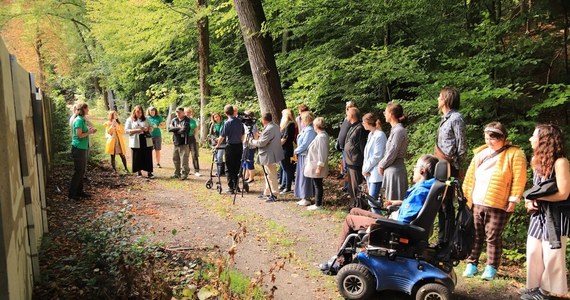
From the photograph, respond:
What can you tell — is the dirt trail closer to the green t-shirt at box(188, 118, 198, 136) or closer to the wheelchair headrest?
the wheelchair headrest

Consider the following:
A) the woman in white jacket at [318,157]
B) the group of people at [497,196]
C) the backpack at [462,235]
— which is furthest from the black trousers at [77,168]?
the backpack at [462,235]

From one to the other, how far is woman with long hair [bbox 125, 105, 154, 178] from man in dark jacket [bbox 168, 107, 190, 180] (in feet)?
1.99

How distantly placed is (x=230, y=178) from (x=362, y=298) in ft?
17.7

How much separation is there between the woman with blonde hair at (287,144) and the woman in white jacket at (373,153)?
2497mm

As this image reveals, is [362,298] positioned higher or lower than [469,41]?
lower

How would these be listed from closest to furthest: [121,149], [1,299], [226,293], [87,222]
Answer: [1,299] → [226,293] → [87,222] → [121,149]

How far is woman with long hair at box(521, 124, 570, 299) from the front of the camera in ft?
14.1

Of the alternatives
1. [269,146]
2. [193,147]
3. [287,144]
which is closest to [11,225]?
[269,146]

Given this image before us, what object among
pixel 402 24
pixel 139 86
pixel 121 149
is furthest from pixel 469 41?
→ pixel 139 86

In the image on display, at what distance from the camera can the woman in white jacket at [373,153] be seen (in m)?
6.79

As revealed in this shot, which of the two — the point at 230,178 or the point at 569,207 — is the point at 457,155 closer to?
the point at 569,207

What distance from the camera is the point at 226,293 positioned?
3.75 metres

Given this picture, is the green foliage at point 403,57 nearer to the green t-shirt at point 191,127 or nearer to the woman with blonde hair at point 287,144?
the woman with blonde hair at point 287,144

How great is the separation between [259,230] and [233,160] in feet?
8.26
